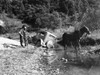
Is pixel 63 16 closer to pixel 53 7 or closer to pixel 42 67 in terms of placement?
pixel 53 7

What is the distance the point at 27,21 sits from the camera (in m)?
26.7

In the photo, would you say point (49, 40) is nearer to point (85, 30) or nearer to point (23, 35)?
point (23, 35)

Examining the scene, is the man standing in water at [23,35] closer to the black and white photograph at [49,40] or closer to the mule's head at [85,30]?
the black and white photograph at [49,40]

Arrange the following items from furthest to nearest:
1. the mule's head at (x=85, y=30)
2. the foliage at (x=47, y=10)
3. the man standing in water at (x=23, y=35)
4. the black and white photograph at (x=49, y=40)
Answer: the foliage at (x=47, y=10) < the man standing in water at (x=23, y=35) < the mule's head at (x=85, y=30) < the black and white photograph at (x=49, y=40)

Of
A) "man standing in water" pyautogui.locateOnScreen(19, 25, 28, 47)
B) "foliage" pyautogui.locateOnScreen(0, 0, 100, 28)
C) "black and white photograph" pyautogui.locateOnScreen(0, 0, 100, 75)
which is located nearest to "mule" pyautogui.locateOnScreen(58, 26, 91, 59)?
"black and white photograph" pyautogui.locateOnScreen(0, 0, 100, 75)

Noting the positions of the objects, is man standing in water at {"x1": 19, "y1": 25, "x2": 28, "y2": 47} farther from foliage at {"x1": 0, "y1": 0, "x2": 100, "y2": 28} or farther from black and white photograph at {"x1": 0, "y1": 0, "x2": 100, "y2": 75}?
foliage at {"x1": 0, "y1": 0, "x2": 100, "y2": 28}

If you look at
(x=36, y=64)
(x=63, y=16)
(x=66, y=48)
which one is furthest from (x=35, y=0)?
(x=36, y=64)

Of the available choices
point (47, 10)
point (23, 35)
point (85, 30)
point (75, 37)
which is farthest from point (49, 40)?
point (47, 10)

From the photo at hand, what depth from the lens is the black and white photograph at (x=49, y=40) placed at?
28.9 feet

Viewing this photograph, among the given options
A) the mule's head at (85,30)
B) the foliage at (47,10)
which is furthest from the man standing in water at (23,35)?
the foliage at (47,10)

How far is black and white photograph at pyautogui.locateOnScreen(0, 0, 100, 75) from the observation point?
8.80 m

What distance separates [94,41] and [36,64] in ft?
22.7

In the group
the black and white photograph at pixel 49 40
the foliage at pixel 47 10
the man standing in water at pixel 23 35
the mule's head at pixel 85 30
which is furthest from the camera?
the foliage at pixel 47 10

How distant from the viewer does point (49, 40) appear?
16.3 metres
